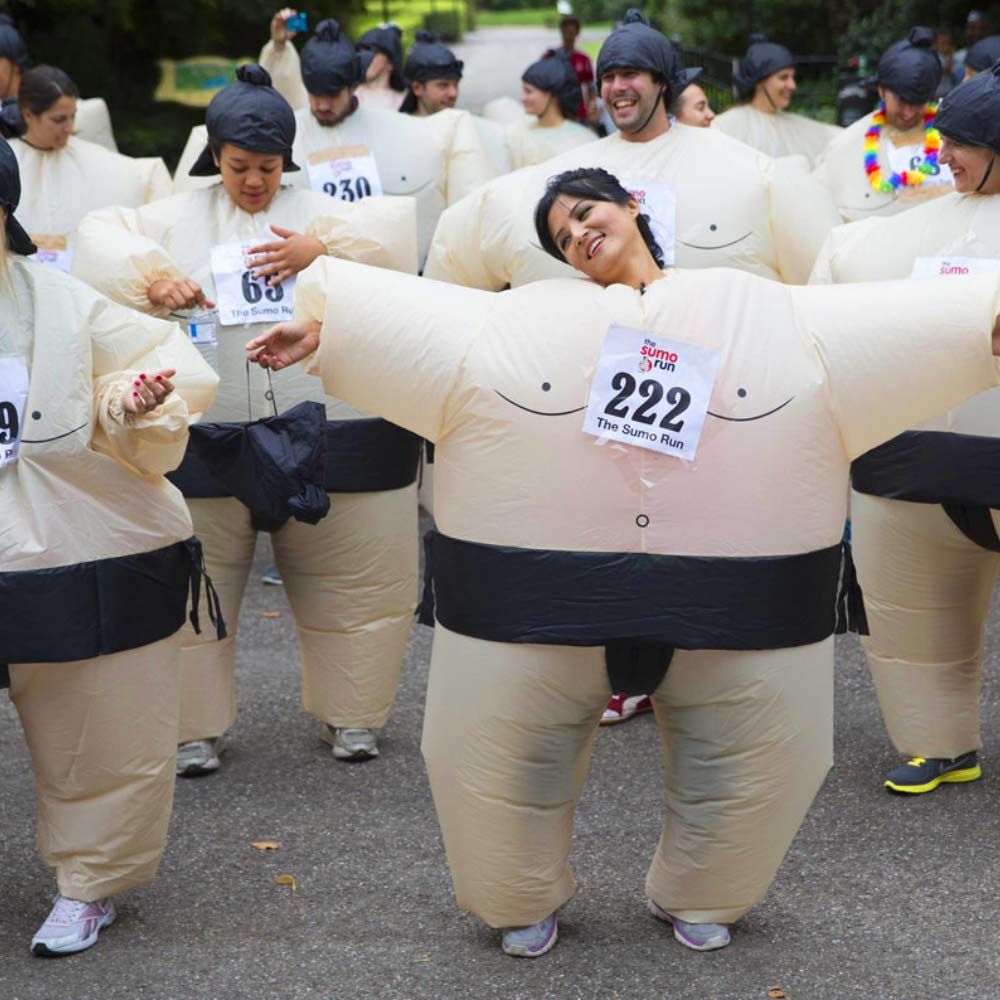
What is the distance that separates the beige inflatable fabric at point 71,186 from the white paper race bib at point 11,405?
133 inches

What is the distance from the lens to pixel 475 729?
379 centimetres

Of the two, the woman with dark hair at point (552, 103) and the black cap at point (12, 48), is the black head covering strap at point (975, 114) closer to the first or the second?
the black cap at point (12, 48)

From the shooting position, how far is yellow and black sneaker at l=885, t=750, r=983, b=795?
5.09 m

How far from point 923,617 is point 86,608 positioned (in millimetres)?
2315

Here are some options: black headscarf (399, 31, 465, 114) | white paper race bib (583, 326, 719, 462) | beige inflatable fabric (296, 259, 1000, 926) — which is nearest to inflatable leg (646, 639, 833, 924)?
beige inflatable fabric (296, 259, 1000, 926)

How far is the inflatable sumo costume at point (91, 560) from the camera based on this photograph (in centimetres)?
385

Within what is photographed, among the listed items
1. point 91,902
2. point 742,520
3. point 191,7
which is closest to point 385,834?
point 91,902

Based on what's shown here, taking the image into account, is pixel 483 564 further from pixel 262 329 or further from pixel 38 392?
pixel 262 329

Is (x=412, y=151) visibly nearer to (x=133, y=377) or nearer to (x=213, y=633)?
(x=213, y=633)

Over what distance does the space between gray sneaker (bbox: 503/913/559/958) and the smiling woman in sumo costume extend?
0.74 feet

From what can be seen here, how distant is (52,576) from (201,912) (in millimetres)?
1026

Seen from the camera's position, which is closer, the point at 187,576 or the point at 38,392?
the point at 38,392

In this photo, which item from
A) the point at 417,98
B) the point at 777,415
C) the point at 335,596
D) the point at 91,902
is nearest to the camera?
the point at 777,415

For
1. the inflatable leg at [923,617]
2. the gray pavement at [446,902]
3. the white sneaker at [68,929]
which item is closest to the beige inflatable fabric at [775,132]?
the gray pavement at [446,902]
